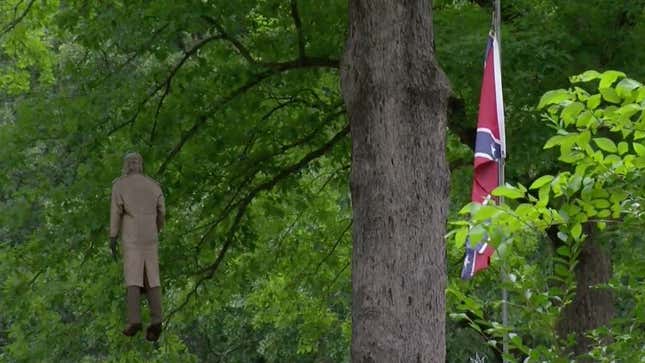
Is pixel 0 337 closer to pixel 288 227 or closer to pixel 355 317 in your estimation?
pixel 288 227

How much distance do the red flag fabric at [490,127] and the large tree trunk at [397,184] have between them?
10.2ft

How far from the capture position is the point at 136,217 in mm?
10852

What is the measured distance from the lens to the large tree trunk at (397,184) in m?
9.13

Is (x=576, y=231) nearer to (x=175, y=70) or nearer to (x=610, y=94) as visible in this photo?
(x=610, y=94)

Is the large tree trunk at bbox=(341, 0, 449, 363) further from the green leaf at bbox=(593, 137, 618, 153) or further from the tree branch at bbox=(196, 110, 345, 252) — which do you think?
the tree branch at bbox=(196, 110, 345, 252)

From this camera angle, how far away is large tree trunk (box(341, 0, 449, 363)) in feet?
30.0

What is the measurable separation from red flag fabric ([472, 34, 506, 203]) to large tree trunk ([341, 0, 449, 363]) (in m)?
3.12

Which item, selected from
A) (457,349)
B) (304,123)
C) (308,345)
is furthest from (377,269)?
(457,349)

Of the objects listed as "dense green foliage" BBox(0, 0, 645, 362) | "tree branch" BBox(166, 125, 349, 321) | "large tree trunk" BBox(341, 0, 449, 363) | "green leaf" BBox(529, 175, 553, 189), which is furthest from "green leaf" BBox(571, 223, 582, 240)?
"tree branch" BBox(166, 125, 349, 321)

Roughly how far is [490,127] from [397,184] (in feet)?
11.8

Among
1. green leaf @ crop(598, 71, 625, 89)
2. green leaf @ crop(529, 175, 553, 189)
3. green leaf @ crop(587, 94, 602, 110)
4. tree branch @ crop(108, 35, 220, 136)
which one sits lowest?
green leaf @ crop(529, 175, 553, 189)

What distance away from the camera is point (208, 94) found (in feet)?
51.9

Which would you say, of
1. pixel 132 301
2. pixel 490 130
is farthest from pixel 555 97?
pixel 490 130

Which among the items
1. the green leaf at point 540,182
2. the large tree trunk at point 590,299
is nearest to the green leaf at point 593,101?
the green leaf at point 540,182
